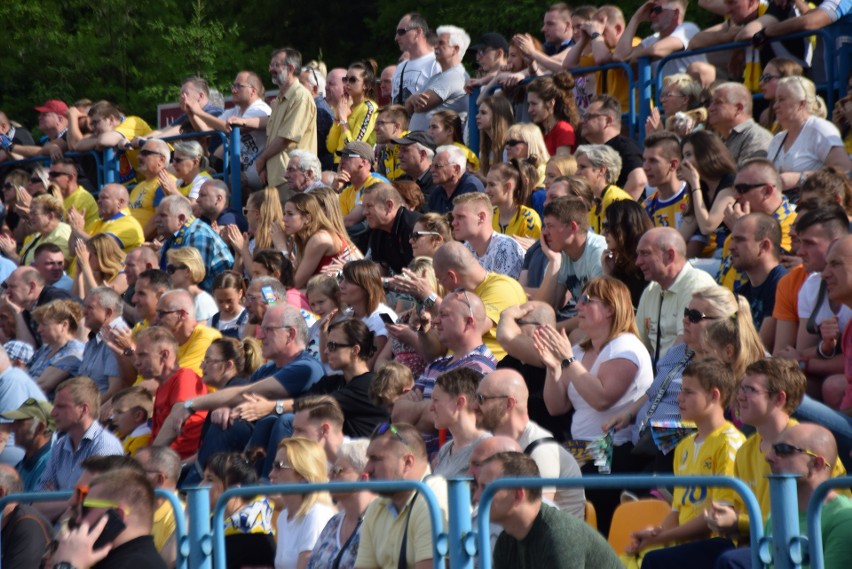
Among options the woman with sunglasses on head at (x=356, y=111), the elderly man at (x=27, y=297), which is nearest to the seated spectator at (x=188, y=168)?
the woman with sunglasses on head at (x=356, y=111)

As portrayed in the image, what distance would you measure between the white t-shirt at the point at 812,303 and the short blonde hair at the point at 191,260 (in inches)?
223

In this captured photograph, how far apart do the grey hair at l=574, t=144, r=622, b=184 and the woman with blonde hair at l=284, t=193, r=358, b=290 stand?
212 cm

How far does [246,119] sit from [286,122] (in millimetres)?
1377

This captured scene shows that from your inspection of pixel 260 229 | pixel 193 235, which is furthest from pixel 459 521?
pixel 193 235

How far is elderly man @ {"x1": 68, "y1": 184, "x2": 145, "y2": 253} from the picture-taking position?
14.7 m

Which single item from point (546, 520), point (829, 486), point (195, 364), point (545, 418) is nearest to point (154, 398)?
point (195, 364)

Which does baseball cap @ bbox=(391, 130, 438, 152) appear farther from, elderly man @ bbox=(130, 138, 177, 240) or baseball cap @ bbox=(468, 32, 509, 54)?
elderly man @ bbox=(130, 138, 177, 240)

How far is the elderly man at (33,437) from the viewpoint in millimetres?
10367

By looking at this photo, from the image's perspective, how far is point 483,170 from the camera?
1352 centimetres

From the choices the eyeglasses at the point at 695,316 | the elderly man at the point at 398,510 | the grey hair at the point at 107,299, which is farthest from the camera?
the grey hair at the point at 107,299

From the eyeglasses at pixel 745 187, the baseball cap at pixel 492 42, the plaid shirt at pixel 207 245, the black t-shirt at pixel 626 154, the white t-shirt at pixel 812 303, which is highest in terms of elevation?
the eyeglasses at pixel 745 187

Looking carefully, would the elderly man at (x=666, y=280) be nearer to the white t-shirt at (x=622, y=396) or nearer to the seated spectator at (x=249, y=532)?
the white t-shirt at (x=622, y=396)

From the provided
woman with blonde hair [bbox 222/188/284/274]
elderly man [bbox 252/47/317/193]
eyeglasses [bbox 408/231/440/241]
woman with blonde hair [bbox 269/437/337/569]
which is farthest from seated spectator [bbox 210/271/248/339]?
woman with blonde hair [bbox 269/437/337/569]

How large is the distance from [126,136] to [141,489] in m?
12.0
